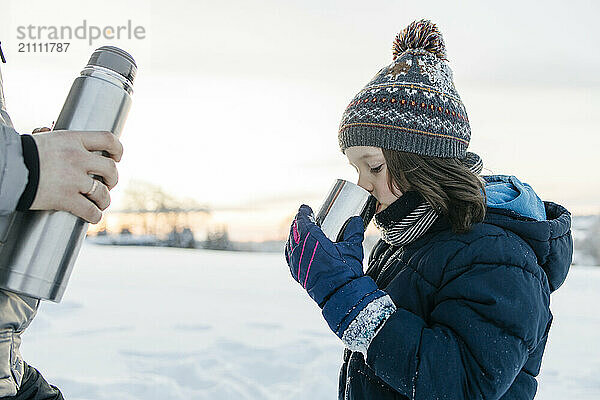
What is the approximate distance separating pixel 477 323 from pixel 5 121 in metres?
1.13

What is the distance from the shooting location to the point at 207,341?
14.0 feet

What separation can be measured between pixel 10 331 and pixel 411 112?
1.14 meters

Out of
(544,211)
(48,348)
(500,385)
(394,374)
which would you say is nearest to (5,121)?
(394,374)

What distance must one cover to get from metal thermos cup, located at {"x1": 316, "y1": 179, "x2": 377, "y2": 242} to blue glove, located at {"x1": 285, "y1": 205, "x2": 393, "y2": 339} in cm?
3

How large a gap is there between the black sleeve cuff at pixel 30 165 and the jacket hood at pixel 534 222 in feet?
3.56

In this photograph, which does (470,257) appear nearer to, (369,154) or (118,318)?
(369,154)

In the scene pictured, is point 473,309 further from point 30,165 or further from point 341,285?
point 30,165

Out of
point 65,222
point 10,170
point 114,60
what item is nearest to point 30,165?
point 10,170

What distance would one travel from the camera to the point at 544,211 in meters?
1.67

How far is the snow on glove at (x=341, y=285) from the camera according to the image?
1343mm

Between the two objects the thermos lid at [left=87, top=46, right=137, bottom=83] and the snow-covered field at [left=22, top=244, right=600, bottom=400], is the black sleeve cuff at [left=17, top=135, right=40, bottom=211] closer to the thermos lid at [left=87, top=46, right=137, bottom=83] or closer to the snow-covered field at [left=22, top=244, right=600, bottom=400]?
the thermos lid at [left=87, top=46, right=137, bottom=83]

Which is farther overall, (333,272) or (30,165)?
(333,272)

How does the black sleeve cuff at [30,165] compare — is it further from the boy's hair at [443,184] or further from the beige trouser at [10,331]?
the boy's hair at [443,184]

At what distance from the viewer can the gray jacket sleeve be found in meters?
0.98
